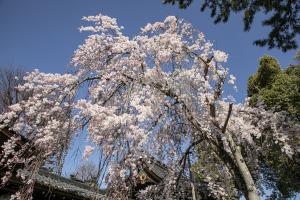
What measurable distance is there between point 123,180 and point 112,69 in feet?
6.67

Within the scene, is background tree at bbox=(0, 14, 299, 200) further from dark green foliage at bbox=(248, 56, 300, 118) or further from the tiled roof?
dark green foliage at bbox=(248, 56, 300, 118)

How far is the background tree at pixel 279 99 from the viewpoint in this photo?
13656mm

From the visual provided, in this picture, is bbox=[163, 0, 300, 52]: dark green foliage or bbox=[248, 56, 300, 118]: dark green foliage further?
bbox=[248, 56, 300, 118]: dark green foliage

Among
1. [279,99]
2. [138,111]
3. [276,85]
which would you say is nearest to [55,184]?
[138,111]

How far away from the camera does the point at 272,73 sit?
15.8 m

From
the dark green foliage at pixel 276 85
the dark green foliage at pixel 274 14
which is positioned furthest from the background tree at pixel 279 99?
the dark green foliage at pixel 274 14

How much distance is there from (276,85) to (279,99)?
2.89 feet

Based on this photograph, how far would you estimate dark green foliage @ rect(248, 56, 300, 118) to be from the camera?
13.7 meters

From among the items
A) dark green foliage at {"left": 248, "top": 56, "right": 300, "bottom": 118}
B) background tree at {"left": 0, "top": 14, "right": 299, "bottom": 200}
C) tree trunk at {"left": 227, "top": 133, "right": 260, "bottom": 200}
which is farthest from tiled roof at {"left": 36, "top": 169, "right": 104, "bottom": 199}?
dark green foliage at {"left": 248, "top": 56, "right": 300, "bottom": 118}

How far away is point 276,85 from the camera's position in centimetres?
1480

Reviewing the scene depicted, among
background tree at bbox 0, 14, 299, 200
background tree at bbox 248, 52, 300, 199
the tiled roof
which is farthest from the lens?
background tree at bbox 248, 52, 300, 199

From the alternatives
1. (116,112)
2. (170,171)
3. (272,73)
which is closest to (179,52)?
(116,112)

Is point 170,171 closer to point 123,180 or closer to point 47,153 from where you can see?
point 123,180

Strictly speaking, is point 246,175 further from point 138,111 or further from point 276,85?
point 276,85
